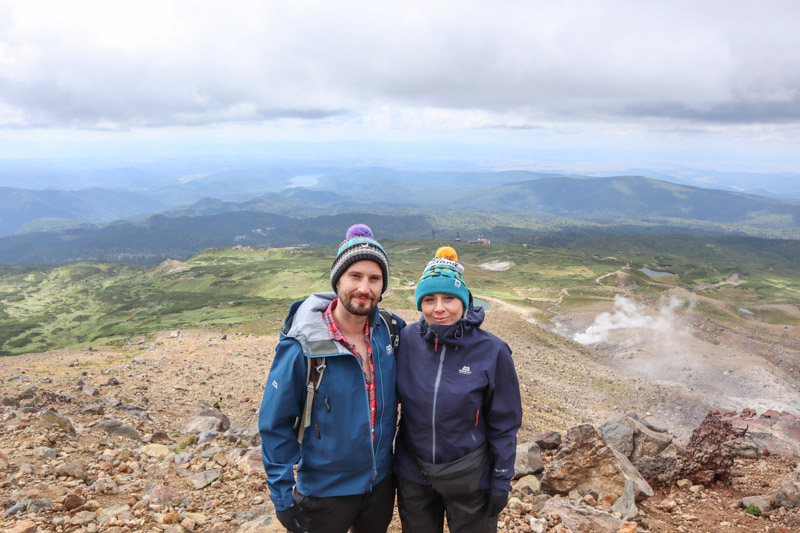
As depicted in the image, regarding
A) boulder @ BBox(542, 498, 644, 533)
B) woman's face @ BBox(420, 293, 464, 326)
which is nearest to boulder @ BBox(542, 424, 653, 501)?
boulder @ BBox(542, 498, 644, 533)

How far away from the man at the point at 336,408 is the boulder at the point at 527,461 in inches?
259

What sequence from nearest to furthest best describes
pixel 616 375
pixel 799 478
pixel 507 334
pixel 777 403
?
pixel 799 478
pixel 777 403
pixel 616 375
pixel 507 334

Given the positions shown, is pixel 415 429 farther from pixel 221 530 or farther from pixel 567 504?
pixel 567 504

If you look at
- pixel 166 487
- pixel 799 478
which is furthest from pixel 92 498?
pixel 799 478

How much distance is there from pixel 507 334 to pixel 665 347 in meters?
19.4

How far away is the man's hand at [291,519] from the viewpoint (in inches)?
171

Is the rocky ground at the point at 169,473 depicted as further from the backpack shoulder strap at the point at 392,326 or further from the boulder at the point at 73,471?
the backpack shoulder strap at the point at 392,326

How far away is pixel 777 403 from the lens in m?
34.1

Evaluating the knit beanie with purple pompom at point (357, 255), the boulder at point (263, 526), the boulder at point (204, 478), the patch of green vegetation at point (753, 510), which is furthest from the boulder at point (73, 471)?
the patch of green vegetation at point (753, 510)

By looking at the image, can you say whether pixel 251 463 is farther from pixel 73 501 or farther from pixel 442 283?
pixel 442 283

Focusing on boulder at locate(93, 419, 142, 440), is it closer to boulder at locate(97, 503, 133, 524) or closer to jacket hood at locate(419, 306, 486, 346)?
boulder at locate(97, 503, 133, 524)

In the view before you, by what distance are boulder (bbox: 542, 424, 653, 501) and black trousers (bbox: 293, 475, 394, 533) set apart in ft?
20.7

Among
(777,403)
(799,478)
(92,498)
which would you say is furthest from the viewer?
(777,403)

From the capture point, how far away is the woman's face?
16.4 feet
